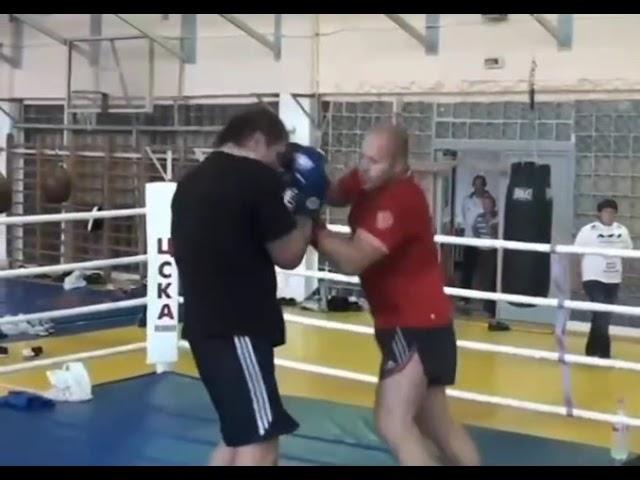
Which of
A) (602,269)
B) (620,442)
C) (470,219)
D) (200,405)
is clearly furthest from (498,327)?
(620,442)

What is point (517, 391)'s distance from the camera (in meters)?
5.90

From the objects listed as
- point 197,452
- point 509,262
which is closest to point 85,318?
point 509,262

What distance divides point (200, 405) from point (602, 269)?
3.39 meters

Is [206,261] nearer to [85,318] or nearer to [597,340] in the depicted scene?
[597,340]

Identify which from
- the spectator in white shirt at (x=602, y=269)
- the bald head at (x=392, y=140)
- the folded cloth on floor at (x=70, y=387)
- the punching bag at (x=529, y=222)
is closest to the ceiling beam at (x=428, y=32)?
the punching bag at (x=529, y=222)

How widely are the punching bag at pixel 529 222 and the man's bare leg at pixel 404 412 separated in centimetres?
439

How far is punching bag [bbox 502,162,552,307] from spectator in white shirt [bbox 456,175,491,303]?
1.25m

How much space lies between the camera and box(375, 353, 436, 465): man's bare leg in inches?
123

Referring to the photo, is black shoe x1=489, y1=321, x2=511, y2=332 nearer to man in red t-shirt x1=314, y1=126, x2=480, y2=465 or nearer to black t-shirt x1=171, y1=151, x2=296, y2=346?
man in red t-shirt x1=314, y1=126, x2=480, y2=465

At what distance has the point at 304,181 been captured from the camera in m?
2.95

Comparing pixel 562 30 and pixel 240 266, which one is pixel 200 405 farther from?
pixel 562 30

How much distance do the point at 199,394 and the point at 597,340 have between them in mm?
3182

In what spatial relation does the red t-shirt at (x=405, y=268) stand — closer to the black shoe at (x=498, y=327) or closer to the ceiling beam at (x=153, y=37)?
the black shoe at (x=498, y=327)

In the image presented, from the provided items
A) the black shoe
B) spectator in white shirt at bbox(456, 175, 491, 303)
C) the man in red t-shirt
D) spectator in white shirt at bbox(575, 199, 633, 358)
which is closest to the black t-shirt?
the man in red t-shirt
